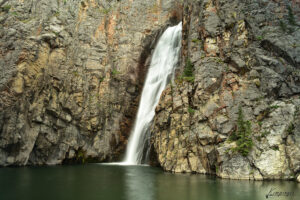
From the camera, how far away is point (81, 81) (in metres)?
30.5

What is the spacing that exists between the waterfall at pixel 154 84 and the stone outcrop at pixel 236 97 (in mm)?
4146

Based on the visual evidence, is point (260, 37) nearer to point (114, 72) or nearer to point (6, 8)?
point (114, 72)

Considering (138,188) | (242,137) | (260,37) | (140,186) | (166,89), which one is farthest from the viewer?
(166,89)

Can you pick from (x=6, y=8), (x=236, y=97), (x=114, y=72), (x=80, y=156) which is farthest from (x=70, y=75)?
(x=236, y=97)

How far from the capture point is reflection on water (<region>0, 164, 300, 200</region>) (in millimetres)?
12586

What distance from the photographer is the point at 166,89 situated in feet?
80.2

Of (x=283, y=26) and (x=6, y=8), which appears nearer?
(x=283, y=26)

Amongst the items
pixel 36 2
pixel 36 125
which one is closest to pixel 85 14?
pixel 36 2

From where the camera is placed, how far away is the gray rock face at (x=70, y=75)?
25.8 m

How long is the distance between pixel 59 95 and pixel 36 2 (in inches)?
496

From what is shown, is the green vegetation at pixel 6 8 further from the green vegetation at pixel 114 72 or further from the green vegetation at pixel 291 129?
the green vegetation at pixel 291 129

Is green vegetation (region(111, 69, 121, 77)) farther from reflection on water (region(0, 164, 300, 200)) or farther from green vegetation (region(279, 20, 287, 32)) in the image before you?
green vegetation (region(279, 20, 287, 32))

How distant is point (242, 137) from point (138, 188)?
797 centimetres

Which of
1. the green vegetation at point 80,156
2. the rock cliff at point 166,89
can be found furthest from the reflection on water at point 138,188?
the green vegetation at point 80,156
